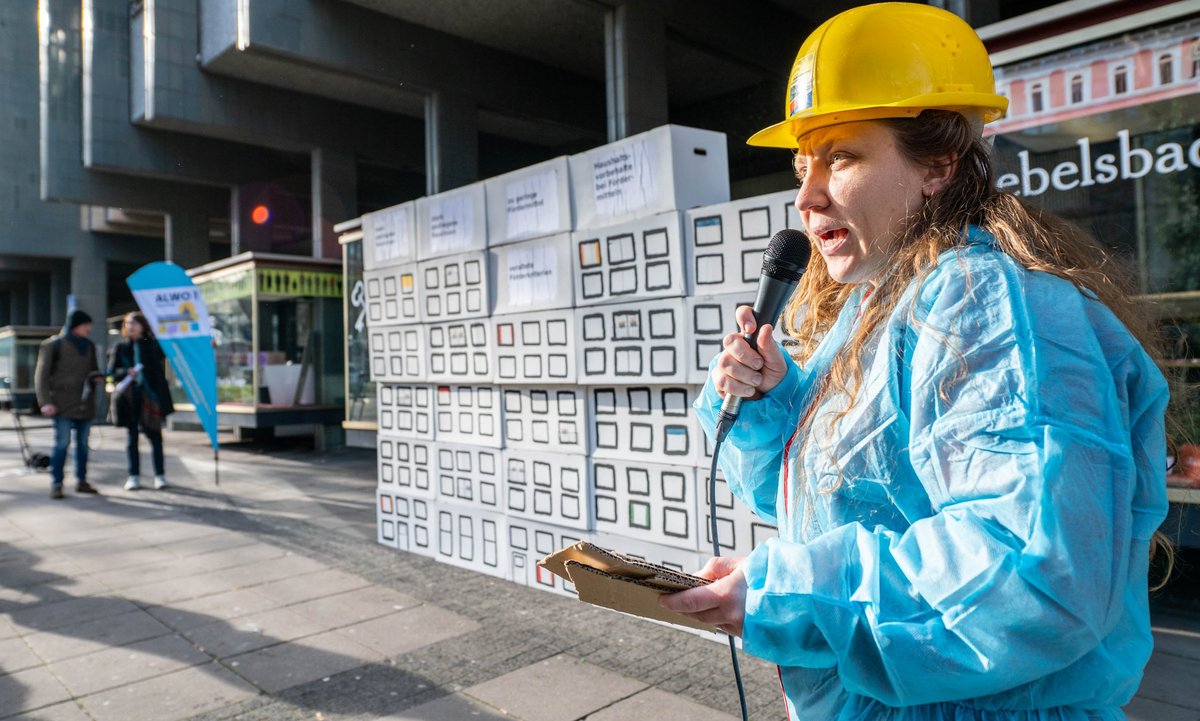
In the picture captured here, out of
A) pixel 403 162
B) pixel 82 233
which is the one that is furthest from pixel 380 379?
pixel 82 233

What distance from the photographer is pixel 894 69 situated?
1139 mm

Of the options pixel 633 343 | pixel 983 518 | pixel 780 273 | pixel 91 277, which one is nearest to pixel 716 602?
pixel 983 518

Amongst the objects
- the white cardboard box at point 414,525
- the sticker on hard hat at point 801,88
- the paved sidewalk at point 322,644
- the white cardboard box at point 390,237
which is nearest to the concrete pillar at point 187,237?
the paved sidewalk at point 322,644

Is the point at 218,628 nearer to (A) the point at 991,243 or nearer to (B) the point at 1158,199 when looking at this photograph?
(A) the point at 991,243

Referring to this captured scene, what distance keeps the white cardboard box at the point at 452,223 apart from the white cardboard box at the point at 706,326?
5.85 ft

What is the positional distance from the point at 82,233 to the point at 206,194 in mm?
8962

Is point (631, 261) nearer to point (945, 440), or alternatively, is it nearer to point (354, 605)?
point (354, 605)

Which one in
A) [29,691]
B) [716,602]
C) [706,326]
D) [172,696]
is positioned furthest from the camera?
[706,326]

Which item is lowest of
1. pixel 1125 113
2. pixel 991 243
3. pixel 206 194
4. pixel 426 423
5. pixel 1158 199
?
pixel 426 423

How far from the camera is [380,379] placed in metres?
6.38

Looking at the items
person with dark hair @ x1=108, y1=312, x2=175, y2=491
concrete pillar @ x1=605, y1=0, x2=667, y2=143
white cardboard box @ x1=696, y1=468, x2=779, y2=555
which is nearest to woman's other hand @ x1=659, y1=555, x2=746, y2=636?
white cardboard box @ x1=696, y1=468, x2=779, y2=555

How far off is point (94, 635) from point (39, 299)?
3594 cm

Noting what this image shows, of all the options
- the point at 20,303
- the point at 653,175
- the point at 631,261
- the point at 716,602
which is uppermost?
the point at 20,303

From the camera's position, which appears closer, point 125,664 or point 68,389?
point 125,664
